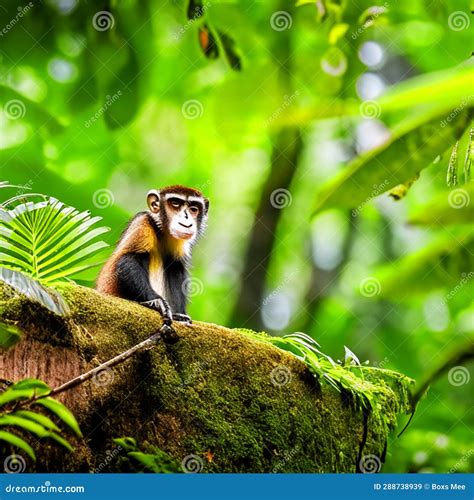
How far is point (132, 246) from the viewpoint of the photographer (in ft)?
12.4

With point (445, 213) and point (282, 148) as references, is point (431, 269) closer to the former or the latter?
point (445, 213)

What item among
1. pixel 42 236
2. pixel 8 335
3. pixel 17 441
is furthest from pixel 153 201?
pixel 17 441

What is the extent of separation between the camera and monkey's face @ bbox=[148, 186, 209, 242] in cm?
397

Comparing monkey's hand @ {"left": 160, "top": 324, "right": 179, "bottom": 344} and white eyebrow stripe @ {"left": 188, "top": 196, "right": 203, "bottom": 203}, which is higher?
white eyebrow stripe @ {"left": 188, "top": 196, "right": 203, "bottom": 203}

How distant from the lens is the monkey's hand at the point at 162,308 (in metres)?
2.87

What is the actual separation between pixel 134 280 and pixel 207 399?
95 centimetres

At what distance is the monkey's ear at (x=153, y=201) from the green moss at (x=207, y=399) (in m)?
1.20

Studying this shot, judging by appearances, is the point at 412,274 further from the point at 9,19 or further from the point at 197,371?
the point at 9,19

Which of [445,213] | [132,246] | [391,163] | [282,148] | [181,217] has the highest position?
[282,148]

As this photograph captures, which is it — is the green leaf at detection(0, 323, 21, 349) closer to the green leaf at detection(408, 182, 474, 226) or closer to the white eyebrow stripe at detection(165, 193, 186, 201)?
the green leaf at detection(408, 182, 474, 226)

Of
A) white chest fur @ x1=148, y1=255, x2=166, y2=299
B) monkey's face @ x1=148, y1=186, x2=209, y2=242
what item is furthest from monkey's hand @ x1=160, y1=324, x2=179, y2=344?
monkey's face @ x1=148, y1=186, x2=209, y2=242

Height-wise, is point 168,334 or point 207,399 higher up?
point 168,334

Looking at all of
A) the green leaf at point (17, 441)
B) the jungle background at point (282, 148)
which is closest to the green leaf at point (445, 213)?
the jungle background at point (282, 148)

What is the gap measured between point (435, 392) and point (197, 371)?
8.52 feet
